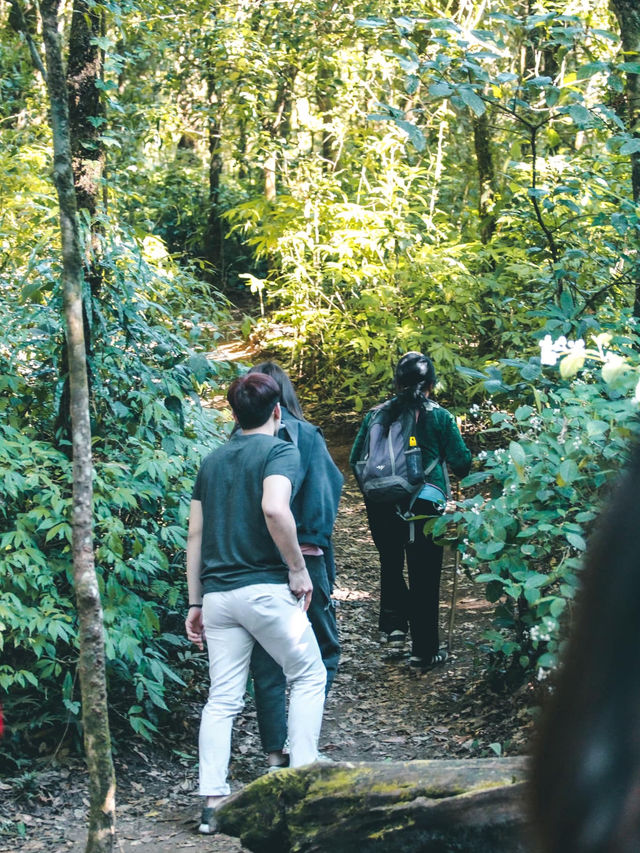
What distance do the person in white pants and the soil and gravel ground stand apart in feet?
1.37

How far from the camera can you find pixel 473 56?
18.4ft

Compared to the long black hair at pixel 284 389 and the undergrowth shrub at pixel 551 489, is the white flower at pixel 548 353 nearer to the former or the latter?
the undergrowth shrub at pixel 551 489

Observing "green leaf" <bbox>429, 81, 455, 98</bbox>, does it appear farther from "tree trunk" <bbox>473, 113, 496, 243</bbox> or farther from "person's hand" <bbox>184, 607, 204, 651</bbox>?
"tree trunk" <bbox>473, 113, 496, 243</bbox>

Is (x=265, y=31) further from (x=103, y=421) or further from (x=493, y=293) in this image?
(x=103, y=421)

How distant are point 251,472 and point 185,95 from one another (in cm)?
1636

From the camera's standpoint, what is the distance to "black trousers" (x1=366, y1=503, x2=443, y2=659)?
6.58 metres

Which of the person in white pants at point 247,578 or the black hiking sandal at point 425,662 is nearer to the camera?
the person in white pants at point 247,578

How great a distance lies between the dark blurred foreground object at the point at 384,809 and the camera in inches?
134

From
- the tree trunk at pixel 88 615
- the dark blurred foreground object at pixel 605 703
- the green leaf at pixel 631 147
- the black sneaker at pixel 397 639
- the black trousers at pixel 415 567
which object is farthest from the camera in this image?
the black sneaker at pixel 397 639

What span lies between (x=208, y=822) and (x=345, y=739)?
5.20ft

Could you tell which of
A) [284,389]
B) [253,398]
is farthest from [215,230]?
[253,398]

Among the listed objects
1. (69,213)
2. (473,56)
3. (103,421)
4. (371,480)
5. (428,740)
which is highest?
(473,56)

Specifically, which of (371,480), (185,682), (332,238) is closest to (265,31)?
(332,238)

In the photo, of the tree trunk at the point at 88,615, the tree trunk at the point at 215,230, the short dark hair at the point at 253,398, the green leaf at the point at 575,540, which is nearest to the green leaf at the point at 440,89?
the short dark hair at the point at 253,398
